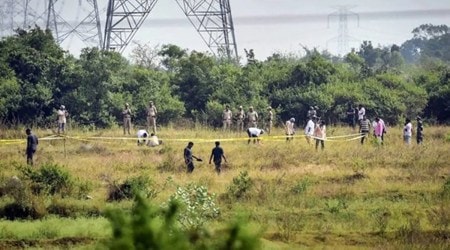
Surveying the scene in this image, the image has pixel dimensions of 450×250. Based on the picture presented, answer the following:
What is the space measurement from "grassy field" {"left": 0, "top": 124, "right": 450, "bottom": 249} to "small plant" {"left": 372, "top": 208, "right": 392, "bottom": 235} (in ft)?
0.10

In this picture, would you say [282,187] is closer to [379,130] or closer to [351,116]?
[379,130]

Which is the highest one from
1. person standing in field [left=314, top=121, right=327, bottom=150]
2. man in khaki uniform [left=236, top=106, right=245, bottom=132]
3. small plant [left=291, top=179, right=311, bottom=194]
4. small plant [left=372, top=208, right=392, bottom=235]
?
man in khaki uniform [left=236, top=106, right=245, bottom=132]

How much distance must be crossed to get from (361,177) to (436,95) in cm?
2060

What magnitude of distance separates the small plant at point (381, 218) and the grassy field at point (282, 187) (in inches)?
1.2

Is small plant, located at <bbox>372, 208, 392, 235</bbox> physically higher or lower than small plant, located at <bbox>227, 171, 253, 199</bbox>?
lower

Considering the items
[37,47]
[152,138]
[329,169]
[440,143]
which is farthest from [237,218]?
[37,47]

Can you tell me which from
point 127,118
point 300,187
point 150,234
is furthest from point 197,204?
point 127,118

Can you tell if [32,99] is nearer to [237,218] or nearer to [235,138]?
[235,138]

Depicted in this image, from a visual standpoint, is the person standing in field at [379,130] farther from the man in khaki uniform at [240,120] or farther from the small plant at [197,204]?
the small plant at [197,204]

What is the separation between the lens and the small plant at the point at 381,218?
1775 centimetres

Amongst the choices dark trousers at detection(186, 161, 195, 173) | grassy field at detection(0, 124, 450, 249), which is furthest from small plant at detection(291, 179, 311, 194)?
dark trousers at detection(186, 161, 195, 173)

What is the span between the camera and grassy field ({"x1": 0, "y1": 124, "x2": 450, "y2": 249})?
682 inches

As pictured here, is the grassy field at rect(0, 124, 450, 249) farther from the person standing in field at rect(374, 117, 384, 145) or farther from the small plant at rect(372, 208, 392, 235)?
the person standing in field at rect(374, 117, 384, 145)

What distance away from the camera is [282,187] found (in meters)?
22.3
